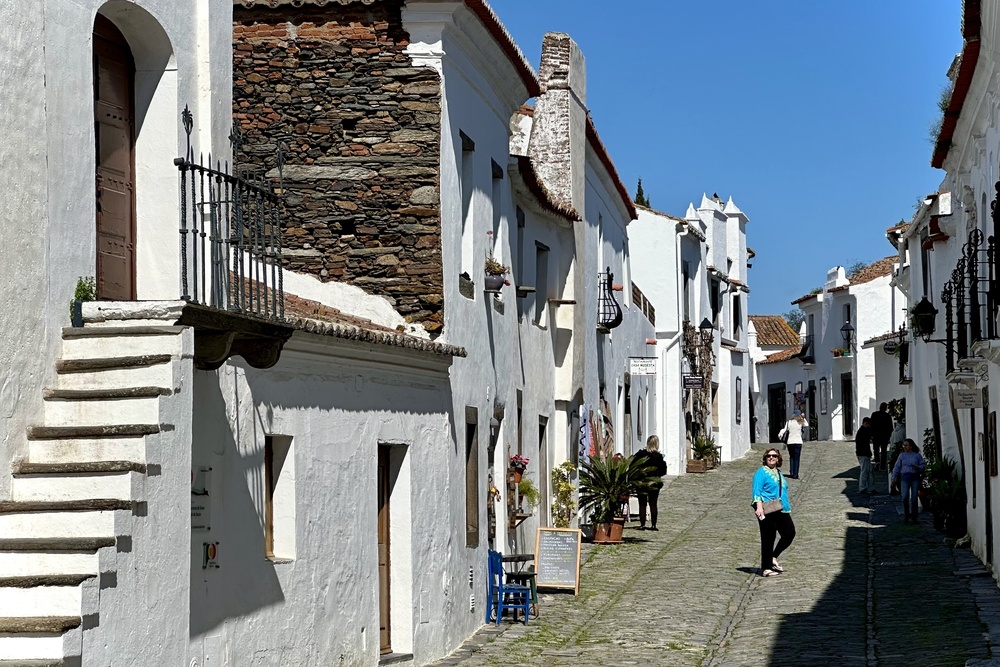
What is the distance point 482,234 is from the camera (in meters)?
16.6

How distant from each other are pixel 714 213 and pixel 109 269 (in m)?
36.7

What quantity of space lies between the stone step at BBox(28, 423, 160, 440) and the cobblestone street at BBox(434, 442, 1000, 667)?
674 centimetres

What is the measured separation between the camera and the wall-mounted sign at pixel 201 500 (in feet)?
29.6

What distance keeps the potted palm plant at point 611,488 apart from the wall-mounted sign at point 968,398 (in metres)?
5.63

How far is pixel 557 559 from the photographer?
18.6 metres

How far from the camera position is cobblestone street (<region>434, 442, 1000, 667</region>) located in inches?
552

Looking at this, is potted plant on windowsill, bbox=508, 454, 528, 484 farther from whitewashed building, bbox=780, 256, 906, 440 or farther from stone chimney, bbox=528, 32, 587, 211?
whitewashed building, bbox=780, 256, 906, 440

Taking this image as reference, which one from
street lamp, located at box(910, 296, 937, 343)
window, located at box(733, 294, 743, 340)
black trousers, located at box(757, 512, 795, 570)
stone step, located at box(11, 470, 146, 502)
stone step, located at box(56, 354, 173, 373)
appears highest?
window, located at box(733, 294, 743, 340)

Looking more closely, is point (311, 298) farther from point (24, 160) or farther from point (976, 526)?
point (976, 526)

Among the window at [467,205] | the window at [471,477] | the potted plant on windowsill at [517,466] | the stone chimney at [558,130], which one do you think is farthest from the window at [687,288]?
the window at [471,477]

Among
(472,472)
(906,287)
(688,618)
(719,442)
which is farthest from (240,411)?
(719,442)

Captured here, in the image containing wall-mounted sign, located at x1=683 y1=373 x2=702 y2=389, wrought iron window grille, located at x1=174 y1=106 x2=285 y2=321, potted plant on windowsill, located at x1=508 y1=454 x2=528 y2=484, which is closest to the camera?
wrought iron window grille, located at x1=174 y1=106 x2=285 y2=321

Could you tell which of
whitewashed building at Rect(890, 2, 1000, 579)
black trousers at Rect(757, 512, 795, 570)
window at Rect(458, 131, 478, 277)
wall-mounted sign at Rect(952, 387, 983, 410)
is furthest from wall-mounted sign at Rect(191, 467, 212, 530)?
wall-mounted sign at Rect(952, 387, 983, 410)

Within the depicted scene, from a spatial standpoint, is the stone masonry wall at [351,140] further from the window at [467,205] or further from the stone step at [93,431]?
the stone step at [93,431]
